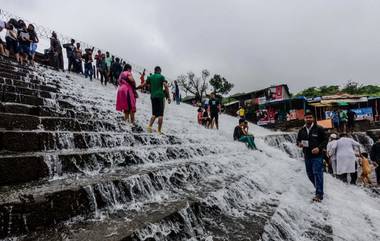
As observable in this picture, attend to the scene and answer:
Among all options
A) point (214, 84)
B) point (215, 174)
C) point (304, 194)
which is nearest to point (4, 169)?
point (215, 174)

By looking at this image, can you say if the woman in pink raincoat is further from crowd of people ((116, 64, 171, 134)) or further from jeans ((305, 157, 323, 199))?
jeans ((305, 157, 323, 199))

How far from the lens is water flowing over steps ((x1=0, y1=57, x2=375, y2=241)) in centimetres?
267

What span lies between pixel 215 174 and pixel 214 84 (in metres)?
52.3

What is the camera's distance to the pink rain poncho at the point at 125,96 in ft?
25.2

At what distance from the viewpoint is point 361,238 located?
14.3ft

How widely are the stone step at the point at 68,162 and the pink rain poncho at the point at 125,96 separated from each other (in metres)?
2.31

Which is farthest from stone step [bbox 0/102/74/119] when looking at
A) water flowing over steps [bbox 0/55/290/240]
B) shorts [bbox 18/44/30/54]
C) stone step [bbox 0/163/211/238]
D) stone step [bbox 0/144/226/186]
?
shorts [bbox 18/44/30/54]

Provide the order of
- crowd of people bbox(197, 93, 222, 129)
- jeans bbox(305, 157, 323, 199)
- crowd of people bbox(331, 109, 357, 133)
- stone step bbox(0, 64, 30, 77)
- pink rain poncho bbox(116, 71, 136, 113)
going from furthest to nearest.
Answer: crowd of people bbox(331, 109, 357, 133), crowd of people bbox(197, 93, 222, 129), stone step bbox(0, 64, 30, 77), pink rain poncho bbox(116, 71, 136, 113), jeans bbox(305, 157, 323, 199)

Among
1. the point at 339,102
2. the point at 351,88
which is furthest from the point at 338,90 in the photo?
the point at 339,102

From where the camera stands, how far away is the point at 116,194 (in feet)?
11.4

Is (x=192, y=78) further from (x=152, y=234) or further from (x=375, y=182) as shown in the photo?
(x=152, y=234)

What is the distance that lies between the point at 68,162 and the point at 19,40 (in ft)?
27.5

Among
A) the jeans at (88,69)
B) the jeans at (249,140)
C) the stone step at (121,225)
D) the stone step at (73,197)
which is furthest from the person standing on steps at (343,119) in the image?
the stone step at (121,225)

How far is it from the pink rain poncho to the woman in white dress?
6504 mm
